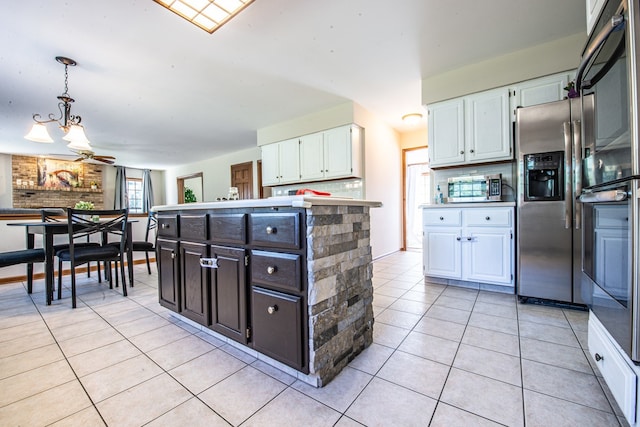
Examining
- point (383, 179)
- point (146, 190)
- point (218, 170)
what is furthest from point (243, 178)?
point (146, 190)

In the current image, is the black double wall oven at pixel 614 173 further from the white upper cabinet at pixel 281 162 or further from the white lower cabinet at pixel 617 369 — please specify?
the white upper cabinet at pixel 281 162

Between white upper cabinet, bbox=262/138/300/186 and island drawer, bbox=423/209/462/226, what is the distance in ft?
7.87

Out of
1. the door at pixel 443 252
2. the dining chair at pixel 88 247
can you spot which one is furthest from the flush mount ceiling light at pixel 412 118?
the dining chair at pixel 88 247

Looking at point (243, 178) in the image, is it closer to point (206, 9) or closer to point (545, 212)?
point (206, 9)

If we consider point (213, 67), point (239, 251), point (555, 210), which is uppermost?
point (213, 67)

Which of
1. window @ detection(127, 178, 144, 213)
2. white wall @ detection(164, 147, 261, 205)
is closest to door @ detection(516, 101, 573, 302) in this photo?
white wall @ detection(164, 147, 261, 205)

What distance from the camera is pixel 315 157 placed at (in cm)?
440

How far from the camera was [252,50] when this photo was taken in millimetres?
2672

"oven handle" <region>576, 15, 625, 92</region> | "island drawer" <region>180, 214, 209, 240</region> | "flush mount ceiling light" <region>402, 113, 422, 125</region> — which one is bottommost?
"island drawer" <region>180, 214, 209, 240</region>

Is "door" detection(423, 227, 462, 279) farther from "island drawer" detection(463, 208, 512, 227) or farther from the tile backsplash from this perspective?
the tile backsplash

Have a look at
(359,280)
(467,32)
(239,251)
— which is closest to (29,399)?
(239,251)

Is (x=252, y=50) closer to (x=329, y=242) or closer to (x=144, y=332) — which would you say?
(x=329, y=242)

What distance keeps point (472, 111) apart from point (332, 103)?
1.95m

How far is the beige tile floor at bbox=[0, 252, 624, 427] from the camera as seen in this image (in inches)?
42.5
